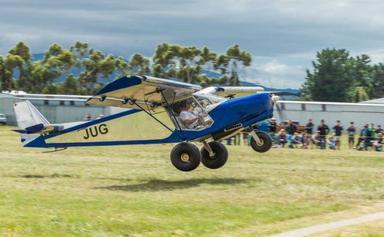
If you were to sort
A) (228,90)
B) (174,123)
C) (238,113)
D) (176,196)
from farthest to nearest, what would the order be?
(228,90)
(174,123)
(238,113)
(176,196)

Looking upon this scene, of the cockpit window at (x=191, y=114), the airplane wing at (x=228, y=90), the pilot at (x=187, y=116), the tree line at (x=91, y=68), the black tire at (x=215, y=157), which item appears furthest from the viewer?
the tree line at (x=91, y=68)

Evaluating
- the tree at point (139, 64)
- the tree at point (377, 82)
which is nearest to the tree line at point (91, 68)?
the tree at point (139, 64)

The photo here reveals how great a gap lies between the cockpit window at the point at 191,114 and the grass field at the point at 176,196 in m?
1.34

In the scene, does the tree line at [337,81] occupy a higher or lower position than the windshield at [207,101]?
higher

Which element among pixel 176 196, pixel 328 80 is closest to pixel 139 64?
pixel 328 80

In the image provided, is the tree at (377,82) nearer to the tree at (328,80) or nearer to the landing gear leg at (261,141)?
the tree at (328,80)

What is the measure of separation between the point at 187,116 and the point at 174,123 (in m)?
0.39

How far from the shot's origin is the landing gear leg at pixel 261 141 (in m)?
17.6

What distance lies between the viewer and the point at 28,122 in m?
18.9

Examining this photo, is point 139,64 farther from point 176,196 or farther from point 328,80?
point 176,196

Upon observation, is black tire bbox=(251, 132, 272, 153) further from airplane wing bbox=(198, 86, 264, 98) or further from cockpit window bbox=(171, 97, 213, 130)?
airplane wing bbox=(198, 86, 264, 98)

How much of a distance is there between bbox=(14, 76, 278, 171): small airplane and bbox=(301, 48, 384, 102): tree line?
94824mm

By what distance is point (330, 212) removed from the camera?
12094 millimetres

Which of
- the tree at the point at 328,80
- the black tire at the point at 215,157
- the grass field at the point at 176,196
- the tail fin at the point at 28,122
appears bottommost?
the grass field at the point at 176,196
